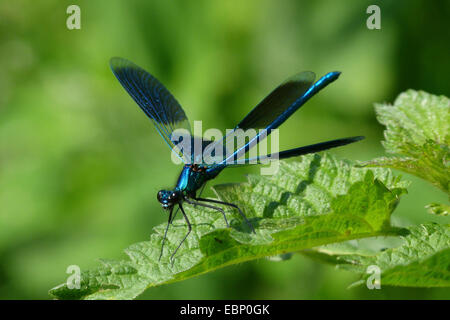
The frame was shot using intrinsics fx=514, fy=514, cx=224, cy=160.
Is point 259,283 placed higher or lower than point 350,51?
lower

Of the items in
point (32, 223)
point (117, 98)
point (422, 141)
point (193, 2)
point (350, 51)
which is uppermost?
point (193, 2)

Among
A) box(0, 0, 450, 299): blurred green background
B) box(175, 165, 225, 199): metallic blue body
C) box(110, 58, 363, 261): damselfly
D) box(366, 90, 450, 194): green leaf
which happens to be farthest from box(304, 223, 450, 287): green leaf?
box(0, 0, 450, 299): blurred green background

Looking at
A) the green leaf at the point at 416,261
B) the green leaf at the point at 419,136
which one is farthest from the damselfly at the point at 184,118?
the green leaf at the point at 416,261

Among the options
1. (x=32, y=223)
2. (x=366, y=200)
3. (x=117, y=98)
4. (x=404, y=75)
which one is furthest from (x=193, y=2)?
(x=366, y=200)

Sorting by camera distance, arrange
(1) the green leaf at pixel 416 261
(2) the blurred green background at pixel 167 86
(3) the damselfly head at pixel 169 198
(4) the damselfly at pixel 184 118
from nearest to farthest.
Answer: (1) the green leaf at pixel 416 261 → (3) the damselfly head at pixel 169 198 → (4) the damselfly at pixel 184 118 → (2) the blurred green background at pixel 167 86

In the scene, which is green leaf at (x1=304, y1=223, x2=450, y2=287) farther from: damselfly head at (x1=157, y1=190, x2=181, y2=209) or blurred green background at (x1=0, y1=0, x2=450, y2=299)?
blurred green background at (x1=0, y1=0, x2=450, y2=299)

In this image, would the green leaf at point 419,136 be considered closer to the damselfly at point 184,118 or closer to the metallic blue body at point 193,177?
the damselfly at point 184,118

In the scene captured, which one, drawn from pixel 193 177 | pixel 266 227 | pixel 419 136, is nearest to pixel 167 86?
pixel 193 177

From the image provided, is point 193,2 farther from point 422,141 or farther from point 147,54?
point 422,141
